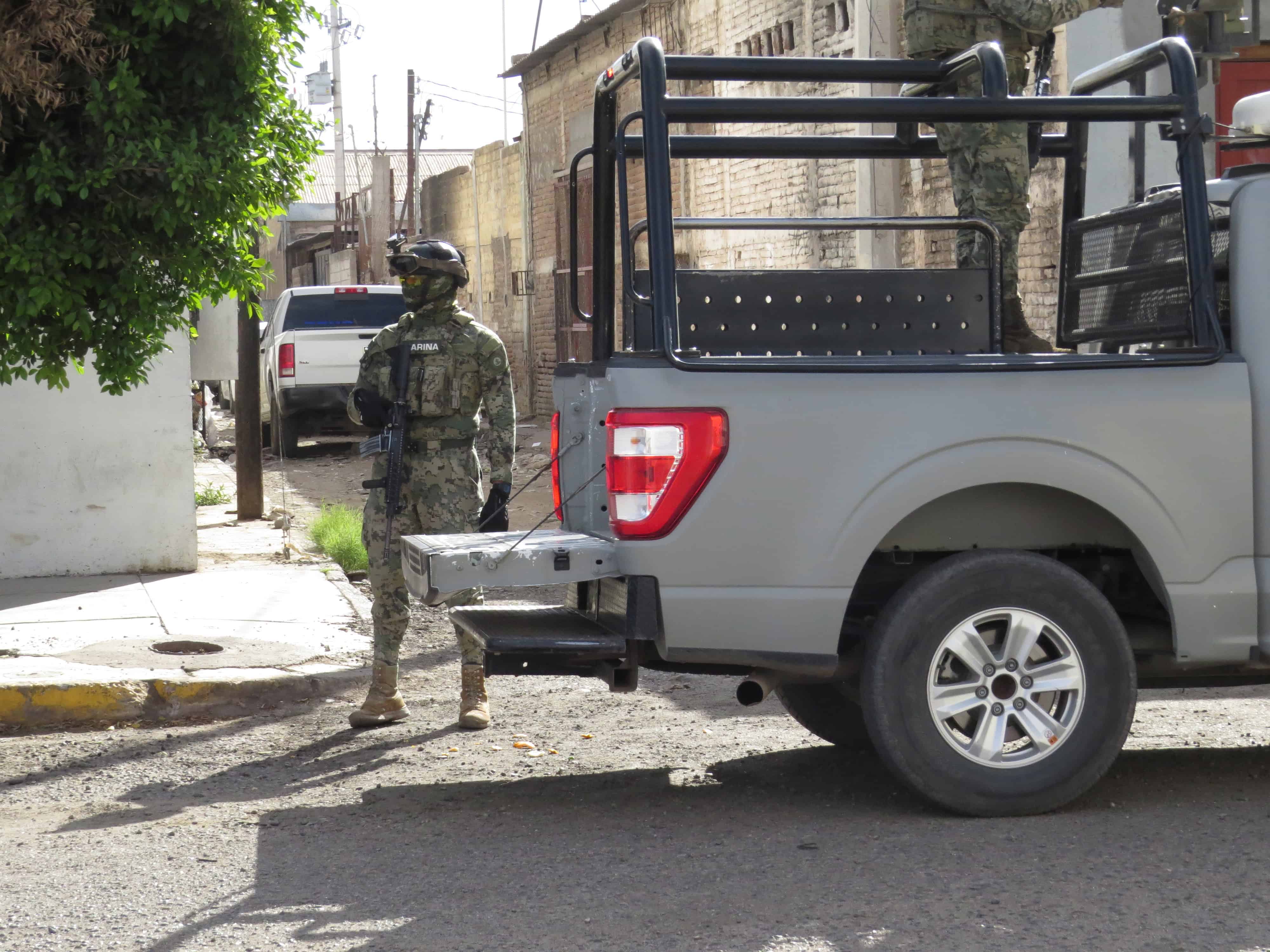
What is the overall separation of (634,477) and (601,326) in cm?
109

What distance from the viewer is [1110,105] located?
4.78 m

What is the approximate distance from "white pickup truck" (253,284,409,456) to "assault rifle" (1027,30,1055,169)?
455 inches

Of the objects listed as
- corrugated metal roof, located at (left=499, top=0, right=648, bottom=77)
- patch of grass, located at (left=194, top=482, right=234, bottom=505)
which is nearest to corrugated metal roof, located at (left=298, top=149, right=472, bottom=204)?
corrugated metal roof, located at (left=499, top=0, right=648, bottom=77)

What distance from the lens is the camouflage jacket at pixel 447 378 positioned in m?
6.37

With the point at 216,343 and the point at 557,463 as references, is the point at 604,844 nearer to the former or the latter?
the point at 557,463

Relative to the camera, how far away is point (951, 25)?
7395mm

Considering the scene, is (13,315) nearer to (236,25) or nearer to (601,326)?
(236,25)

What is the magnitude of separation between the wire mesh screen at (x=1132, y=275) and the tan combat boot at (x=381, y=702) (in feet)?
9.63

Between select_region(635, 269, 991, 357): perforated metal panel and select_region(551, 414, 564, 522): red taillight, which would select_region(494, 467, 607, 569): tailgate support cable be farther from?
select_region(635, 269, 991, 357): perforated metal panel

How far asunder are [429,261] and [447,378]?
47 centimetres

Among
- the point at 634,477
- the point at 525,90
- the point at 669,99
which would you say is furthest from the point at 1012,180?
the point at 525,90

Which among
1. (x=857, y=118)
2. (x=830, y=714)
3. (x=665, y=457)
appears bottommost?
(x=830, y=714)

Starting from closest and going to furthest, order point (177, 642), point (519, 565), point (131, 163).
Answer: point (519, 565)
point (131, 163)
point (177, 642)

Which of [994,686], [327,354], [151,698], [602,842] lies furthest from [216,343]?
[994,686]
